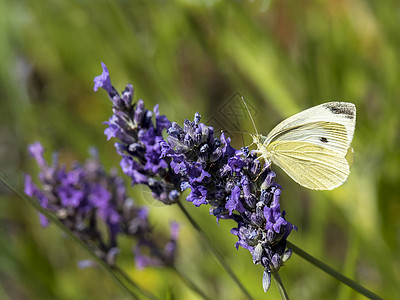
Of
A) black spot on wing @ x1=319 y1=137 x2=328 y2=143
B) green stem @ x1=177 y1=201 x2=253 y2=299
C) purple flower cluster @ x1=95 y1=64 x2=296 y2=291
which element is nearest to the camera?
purple flower cluster @ x1=95 y1=64 x2=296 y2=291

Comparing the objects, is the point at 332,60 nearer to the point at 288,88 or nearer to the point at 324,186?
the point at 288,88

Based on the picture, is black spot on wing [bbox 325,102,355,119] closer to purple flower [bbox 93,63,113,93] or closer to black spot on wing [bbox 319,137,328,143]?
black spot on wing [bbox 319,137,328,143]

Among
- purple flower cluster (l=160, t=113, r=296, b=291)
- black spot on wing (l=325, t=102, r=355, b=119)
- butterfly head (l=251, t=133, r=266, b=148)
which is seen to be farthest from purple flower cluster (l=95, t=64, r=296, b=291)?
black spot on wing (l=325, t=102, r=355, b=119)

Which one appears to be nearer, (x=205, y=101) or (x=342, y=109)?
(x=342, y=109)

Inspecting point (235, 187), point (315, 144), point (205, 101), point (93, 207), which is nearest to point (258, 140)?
point (315, 144)

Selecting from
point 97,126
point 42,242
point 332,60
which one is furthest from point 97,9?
point 42,242

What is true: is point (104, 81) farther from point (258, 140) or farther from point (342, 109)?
point (342, 109)
